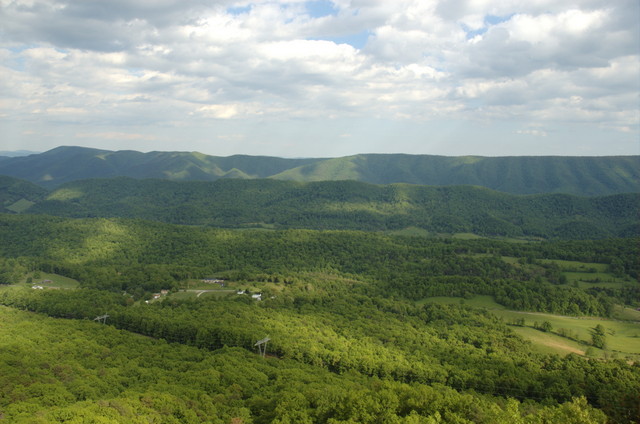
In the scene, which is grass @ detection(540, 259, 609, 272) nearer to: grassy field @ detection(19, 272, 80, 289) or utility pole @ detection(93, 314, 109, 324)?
utility pole @ detection(93, 314, 109, 324)

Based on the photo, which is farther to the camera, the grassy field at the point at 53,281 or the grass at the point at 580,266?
the grass at the point at 580,266

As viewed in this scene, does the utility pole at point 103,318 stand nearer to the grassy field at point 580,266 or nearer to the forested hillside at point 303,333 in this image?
the forested hillside at point 303,333

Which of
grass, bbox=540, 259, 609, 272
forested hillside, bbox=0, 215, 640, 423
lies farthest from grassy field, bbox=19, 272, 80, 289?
grass, bbox=540, 259, 609, 272

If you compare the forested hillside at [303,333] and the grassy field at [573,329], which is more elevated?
the forested hillside at [303,333]

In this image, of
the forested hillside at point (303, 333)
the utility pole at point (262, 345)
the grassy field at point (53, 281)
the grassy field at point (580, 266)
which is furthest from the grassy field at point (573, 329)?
the grassy field at point (53, 281)

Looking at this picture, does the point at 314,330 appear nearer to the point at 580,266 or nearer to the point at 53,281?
the point at 53,281

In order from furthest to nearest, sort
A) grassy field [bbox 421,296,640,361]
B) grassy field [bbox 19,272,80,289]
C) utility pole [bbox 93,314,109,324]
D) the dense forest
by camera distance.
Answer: grassy field [bbox 19,272,80,289] < utility pole [bbox 93,314,109,324] < grassy field [bbox 421,296,640,361] < the dense forest

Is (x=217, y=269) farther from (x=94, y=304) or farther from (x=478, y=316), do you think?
(x=478, y=316)

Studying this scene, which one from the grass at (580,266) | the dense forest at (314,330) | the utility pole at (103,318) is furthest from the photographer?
the grass at (580,266)
